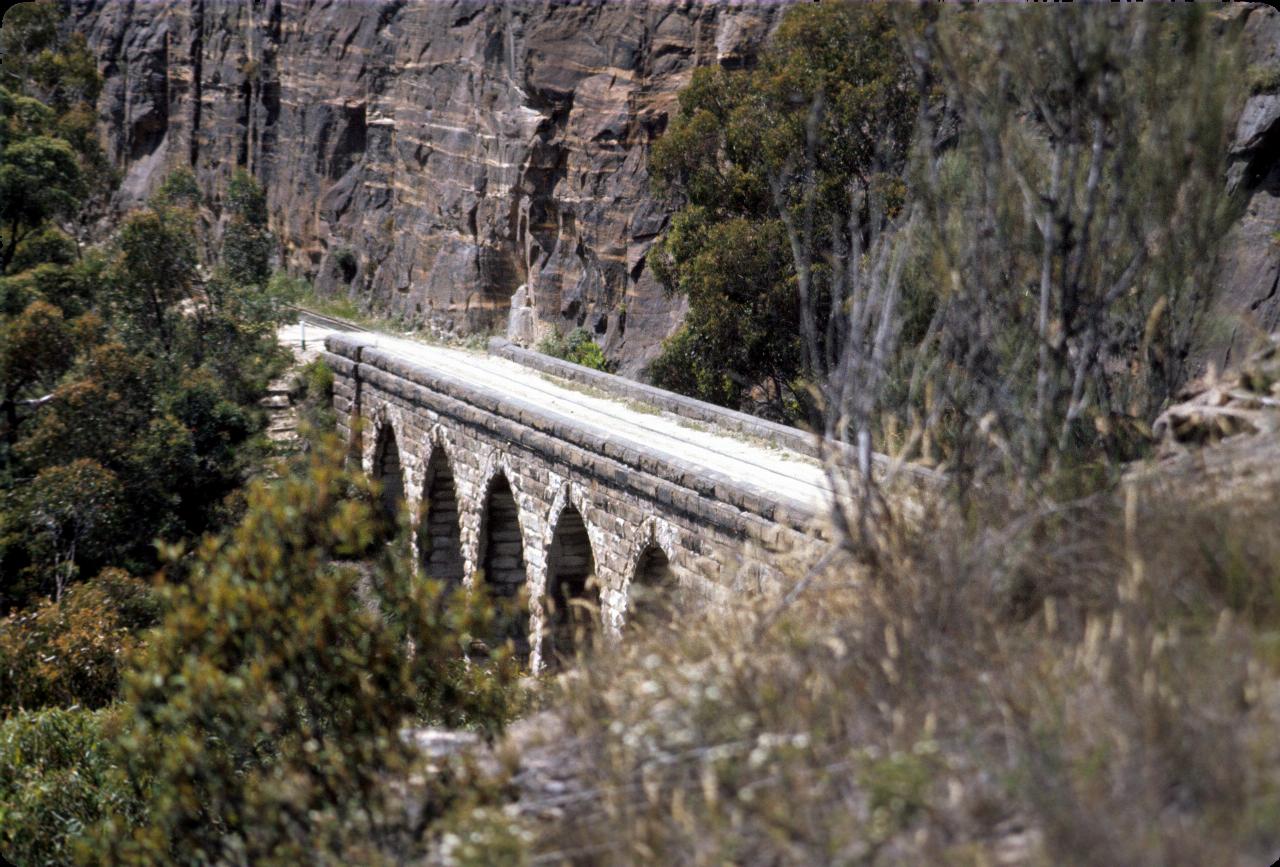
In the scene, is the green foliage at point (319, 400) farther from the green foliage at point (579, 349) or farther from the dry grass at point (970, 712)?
the dry grass at point (970, 712)

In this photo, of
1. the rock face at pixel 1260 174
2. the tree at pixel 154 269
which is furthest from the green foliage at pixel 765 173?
the tree at pixel 154 269

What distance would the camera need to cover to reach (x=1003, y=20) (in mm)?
9195

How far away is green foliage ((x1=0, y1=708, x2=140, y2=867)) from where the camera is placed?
13273 millimetres

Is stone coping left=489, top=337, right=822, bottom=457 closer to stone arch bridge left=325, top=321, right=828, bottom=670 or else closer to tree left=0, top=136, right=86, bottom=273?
stone arch bridge left=325, top=321, right=828, bottom=670

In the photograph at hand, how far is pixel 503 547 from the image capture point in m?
22.3

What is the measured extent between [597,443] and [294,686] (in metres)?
9.68

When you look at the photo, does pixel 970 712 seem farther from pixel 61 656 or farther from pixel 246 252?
pixel 246 252

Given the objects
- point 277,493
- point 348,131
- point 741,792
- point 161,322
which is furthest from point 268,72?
point 741,792

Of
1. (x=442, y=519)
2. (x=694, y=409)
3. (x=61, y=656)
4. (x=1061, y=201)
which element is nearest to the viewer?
(x=1061, y=201)

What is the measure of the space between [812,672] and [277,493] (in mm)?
3870

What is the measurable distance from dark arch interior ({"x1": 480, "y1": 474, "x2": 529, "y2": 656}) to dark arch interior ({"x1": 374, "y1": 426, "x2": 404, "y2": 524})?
201 inches

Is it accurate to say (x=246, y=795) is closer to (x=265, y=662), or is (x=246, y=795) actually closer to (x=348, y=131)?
(x=265, y=662)

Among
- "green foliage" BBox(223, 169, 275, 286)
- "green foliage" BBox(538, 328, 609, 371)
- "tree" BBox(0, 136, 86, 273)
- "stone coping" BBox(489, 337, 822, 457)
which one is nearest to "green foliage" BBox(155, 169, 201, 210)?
"green foliage" BBox(223, 169, 275, 286)

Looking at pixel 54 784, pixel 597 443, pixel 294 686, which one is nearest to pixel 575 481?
pixel 597 443
